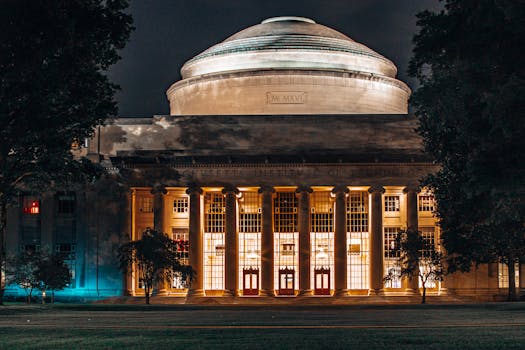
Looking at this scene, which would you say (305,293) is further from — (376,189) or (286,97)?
(286,97)

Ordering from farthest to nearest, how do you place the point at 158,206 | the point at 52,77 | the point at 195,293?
the point at 158,206, the point at 195,293, the point at 52,77

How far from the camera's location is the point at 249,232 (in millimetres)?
76750

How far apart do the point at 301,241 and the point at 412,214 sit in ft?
30.5

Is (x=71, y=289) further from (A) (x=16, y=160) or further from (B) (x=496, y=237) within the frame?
(B) (x=496, y=237)

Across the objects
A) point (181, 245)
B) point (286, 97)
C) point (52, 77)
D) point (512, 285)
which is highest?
point (286, 97)

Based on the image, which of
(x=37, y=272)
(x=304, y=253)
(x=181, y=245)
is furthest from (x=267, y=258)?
(x=37, y=272)

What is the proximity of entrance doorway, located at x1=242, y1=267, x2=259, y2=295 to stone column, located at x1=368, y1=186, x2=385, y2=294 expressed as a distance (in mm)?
9656

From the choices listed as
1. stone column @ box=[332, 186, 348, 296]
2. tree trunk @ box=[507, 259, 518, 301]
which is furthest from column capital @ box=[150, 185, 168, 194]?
tree trunk @ box=[507, 259, 518, 301]

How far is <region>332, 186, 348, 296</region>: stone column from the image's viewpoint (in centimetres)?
7350

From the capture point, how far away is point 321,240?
251 ft

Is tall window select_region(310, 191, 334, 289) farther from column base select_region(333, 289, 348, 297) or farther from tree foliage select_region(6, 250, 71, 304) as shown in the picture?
tree foliage select_region(6, 250, 71, 304)

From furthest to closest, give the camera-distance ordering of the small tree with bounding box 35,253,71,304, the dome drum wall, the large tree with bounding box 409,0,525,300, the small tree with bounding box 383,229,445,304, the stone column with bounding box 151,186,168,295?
the dome drum wall
the stone column with bounding box 151,186,168,295
the small tree with bounding box 383,229,445,304
the small tree with bounding box 35,253,71,304
the large tree with bounding box 409,0,525,300

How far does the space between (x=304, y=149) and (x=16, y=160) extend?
3809 cm

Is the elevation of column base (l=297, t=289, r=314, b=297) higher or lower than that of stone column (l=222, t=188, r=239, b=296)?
lower
